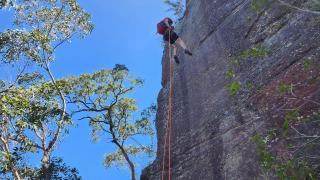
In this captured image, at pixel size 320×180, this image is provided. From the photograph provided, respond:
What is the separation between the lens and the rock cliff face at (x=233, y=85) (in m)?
8.54

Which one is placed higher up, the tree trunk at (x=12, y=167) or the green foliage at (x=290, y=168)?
the tree trunk at (x=12, y=167)

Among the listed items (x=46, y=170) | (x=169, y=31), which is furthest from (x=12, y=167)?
(x=169, y=31)

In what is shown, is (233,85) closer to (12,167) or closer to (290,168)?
(290,168)

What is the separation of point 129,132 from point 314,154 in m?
19.9

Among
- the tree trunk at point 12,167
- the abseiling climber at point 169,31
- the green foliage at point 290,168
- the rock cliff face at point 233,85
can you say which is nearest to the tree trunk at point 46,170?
the tree trunk at point 12,167

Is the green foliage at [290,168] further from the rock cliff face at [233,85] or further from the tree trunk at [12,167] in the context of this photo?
the tree trunk at [12,167]

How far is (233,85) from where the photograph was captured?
7.07m

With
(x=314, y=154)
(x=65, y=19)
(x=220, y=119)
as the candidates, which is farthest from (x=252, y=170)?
(x=65, y=19)

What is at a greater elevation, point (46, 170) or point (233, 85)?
point (46, 170)

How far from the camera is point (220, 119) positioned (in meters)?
10.1

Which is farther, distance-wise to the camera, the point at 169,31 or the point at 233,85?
the point at 169,31

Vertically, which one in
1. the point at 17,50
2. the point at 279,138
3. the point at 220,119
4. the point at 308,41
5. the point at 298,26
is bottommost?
the point at 279,138

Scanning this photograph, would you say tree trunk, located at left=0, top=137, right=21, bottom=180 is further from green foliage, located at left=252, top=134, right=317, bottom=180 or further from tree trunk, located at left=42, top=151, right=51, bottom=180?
green foliage, located at left=252, top=134, right=317, bottom=180

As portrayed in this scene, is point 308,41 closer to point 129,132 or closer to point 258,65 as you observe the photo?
point 258,65
